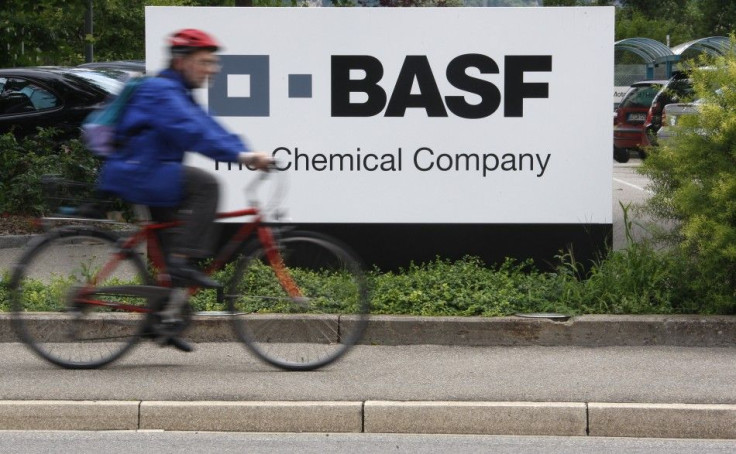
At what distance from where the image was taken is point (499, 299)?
332 inches

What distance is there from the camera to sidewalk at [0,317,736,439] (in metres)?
6.23

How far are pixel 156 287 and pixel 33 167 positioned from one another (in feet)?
21.5

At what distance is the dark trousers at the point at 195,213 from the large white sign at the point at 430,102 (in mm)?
2498

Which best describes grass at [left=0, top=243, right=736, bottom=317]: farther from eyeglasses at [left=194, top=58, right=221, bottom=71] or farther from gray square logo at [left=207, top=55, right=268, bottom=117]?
eyeglasses at [left=194, top=58, right=221, bottom=71]

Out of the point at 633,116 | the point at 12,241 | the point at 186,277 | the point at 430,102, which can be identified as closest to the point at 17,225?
the point at 12,241

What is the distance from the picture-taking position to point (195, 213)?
6.68 meters

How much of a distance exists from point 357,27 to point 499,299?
2.28m

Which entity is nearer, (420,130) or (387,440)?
(387,440)

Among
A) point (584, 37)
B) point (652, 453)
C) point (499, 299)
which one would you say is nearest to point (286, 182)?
point (499, 299)

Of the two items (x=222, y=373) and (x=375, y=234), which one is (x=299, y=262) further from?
(x=375, y=234)

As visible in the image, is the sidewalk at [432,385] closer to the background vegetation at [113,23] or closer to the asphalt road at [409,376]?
the asphalt road at [409,376]

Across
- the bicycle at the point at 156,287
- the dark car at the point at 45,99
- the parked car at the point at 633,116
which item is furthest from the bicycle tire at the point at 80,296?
the parked car at the point at 633,116

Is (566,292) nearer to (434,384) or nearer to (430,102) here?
(430,102)

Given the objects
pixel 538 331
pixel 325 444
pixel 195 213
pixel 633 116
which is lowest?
pixel 325 444
